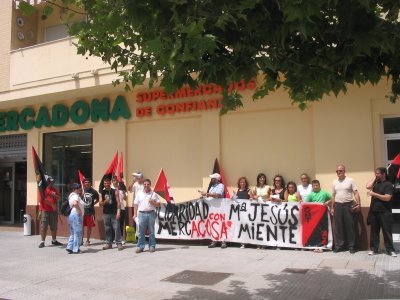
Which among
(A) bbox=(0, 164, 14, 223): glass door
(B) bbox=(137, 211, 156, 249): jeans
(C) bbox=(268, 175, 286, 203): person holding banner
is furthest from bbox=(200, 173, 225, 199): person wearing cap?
(A) bbox=(0, 164, 14, 223): glass door

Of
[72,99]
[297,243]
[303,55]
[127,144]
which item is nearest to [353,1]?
[303,55]

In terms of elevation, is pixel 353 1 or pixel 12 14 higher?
pixel 12 14

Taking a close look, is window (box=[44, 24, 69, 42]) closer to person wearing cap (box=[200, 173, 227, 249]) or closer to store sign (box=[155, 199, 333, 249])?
store sign (box=[155, 199, 333, 249])

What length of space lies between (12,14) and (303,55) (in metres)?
12.7

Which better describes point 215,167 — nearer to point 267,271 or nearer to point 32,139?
point 267,271

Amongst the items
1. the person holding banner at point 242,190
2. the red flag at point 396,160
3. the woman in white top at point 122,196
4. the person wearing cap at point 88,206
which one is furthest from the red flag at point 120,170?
the red flag at point 396,160

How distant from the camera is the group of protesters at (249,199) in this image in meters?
9.66

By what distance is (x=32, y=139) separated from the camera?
1557 cm

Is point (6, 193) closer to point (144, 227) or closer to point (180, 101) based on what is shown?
point (180, 101)

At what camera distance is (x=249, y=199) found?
1126 centimetres

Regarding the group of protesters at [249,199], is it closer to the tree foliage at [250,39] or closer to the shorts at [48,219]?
the shorts at [48,219]

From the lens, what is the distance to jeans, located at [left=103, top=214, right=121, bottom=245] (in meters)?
11.6

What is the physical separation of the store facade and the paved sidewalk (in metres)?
2.05

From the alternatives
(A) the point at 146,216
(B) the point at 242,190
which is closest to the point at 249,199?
(B) the point at 242,190
